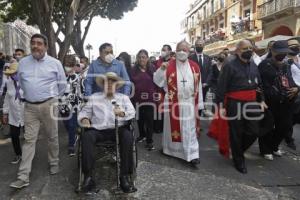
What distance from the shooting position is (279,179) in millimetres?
5562

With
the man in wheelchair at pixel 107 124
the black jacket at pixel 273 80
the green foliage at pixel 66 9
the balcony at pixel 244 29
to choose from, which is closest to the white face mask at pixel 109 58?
the man in wheelchair at pixel 107 124

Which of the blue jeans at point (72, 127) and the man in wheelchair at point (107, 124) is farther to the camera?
the blue jeans at point (72, 127)

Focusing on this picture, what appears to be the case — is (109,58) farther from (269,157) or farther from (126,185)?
(269,157)

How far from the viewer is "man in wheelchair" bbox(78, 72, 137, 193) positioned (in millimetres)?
4820

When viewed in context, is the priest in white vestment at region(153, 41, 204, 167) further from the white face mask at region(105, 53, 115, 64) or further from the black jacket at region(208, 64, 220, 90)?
the black jacket at region(208, 64, 220, 90)

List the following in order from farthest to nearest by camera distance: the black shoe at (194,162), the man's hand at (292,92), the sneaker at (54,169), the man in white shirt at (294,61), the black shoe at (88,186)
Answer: the man in white shirt at (294,61), the man's hand at (292,92), the black shoe at (194,162), the sneaker at (54,169), the black shoe at (88,186)

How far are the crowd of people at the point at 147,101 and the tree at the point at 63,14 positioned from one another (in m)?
6.43

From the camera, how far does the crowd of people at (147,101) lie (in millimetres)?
5250

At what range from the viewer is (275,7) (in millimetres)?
28562

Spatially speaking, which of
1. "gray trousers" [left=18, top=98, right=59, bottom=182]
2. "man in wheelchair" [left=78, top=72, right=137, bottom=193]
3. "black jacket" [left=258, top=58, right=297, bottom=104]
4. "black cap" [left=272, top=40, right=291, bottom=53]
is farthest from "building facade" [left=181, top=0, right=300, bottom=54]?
"gray trousers" [left=18, top=98, right=59, bottom=182]

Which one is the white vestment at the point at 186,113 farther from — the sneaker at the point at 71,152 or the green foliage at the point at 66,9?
the green foliage at the point at 66,9

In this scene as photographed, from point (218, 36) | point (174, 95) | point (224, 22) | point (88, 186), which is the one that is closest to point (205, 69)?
point (174, 95)

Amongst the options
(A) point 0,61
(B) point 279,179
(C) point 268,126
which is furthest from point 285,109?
(A) point 0,61

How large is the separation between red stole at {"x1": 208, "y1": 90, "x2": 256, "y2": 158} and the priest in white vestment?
347 mm
